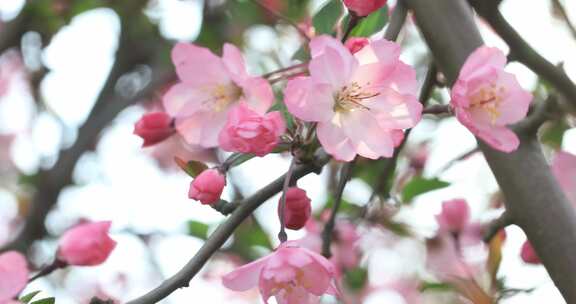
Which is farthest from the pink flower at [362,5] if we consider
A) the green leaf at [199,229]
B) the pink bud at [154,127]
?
the green leaf at [199,229]

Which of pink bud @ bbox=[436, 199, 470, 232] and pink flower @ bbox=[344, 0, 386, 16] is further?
pink bud @ bbox=[436, 199, 470, 232]

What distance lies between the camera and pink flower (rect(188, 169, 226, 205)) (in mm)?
943

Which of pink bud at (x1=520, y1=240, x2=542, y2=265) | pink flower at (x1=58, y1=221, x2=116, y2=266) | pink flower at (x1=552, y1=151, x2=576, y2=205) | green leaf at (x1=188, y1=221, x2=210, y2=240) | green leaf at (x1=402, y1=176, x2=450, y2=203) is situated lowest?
green leaf at (x1=188, y1=221, x2=210, y2=240)

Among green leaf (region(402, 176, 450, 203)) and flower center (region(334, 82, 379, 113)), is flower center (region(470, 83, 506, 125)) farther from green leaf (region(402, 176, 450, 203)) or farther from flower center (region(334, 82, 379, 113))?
green leaf (region(402, 176, 450, 203))

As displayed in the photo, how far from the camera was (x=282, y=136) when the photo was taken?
986 millimetres

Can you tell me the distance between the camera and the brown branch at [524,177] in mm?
1002

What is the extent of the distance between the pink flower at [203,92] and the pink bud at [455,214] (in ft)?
2.03

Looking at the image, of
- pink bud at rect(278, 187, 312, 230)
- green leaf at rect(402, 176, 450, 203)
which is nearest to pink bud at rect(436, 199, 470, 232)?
green leaf at rect(402, 176, 450, 203)

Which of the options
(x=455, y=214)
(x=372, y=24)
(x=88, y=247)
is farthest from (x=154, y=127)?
(x=455, y=214)

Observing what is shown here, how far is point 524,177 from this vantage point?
3.45 ft

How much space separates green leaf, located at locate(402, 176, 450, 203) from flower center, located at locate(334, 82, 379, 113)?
521mm

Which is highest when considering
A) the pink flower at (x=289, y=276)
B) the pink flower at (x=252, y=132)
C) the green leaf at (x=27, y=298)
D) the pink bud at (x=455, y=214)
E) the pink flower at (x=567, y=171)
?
the pink flower at (x=252, y=132)

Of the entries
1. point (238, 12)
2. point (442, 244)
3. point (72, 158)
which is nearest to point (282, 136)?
point (442, 244)

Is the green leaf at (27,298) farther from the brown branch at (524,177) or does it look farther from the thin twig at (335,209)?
the brown branch at (524,177)
